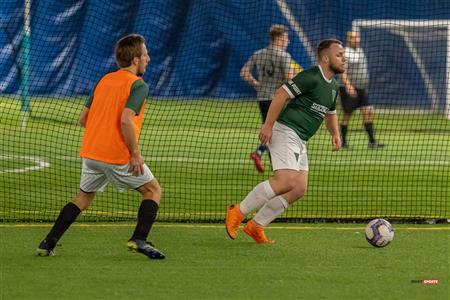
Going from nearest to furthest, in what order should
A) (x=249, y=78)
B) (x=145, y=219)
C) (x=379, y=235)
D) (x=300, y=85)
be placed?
(x=145, y=219) < (x=379, y=235) < (x=300, y=85) < (x=249, y=78)

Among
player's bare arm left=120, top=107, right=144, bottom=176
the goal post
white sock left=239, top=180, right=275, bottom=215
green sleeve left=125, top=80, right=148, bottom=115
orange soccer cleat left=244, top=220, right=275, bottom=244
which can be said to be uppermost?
the goal post

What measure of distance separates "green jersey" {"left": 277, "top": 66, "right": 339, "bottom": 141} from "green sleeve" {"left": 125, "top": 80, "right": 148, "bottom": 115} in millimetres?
1639

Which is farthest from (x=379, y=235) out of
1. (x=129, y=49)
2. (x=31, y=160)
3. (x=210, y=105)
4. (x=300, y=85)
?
(x=210, y=105)

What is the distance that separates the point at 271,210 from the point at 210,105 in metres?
15.2

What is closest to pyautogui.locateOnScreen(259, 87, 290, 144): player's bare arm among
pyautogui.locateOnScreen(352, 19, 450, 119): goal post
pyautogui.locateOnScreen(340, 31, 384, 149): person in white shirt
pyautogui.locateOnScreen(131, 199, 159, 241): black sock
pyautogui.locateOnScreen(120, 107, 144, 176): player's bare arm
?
pyautogui.locateOnScreen(131, 199, 159, 241): black sock

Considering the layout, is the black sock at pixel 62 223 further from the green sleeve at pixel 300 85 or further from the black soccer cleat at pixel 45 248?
the green sleeve at pixel 300 85

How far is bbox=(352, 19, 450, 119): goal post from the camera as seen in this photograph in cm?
2514

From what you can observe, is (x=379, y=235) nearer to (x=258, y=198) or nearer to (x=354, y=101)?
(x=258, y=198)

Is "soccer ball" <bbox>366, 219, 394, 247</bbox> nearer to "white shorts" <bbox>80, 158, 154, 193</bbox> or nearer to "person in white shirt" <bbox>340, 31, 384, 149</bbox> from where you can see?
"white shorts" <bbox>80, 158, 154, 193</bbox>

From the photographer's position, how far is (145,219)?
30.8 ft

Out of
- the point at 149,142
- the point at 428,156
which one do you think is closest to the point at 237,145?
the point at 149,142

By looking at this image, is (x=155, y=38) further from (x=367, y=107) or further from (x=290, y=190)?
(x=290, y=190)

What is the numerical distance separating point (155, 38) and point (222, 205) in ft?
47.7

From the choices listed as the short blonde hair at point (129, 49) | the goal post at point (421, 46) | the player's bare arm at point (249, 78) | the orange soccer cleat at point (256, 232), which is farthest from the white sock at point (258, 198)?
the goal post at point (421, 46)
